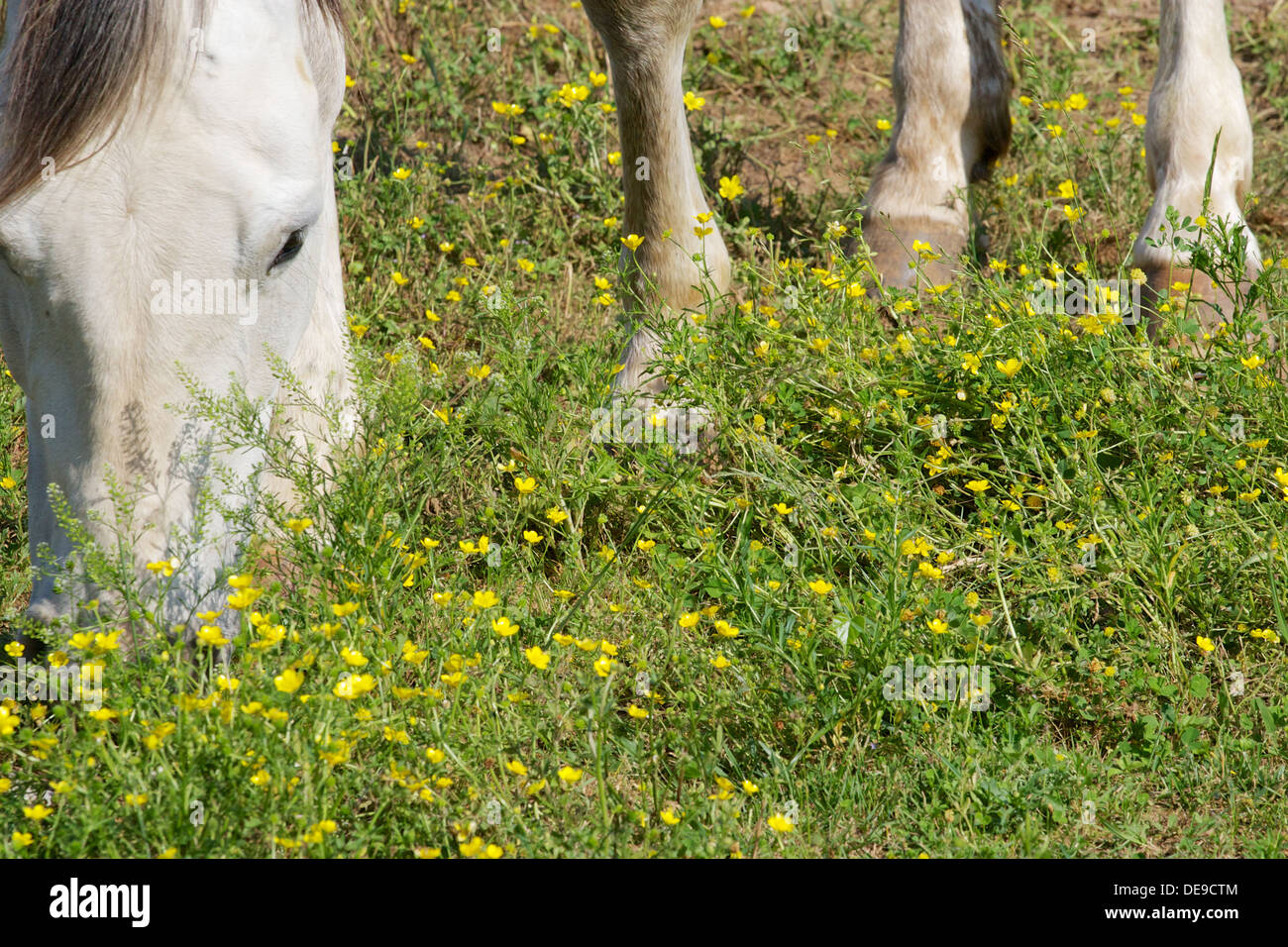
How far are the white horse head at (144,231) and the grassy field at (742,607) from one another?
0.12 meters

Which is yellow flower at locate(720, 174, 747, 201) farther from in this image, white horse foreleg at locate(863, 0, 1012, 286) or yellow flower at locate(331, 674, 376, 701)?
yellow flower at locate(331, 674, 376, 701)

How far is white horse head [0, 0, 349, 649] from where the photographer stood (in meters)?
1.97

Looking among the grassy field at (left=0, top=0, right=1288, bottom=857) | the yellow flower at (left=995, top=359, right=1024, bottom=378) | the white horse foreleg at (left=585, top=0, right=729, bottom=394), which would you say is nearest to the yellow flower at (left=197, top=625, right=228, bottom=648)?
the grassy field at (left=0, top=0, right=1288, bottom=857)

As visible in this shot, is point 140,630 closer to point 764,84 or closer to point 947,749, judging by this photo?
point 947,749

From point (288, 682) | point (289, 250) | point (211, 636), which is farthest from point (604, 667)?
point (289, 250)

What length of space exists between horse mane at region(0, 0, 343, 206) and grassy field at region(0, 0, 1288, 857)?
495 mm

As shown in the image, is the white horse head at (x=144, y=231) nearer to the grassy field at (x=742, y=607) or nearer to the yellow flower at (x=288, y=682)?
the grassy field at (x=742, y=607)

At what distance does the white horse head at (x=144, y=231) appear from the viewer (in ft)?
6.46

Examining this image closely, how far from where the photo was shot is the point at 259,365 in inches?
94.3

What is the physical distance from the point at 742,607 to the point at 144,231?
1.42m

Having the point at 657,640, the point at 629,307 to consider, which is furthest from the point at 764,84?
the point at 657,640

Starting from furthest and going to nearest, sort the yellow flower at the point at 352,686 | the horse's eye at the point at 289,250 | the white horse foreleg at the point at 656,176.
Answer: the white horse foreleg at the point at 656,176
the horse's eye at the point at 289,250
the yellow flower at the point at 352,686

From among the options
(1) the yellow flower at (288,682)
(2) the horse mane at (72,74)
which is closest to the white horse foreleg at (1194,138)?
(1) the yellow flower at (288,682)

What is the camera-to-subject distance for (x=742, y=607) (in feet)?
8.94
